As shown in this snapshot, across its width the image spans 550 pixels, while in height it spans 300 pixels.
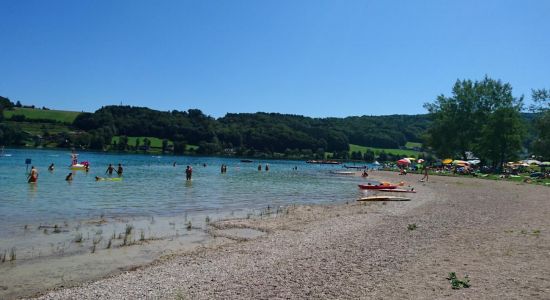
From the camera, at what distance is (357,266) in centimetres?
1000

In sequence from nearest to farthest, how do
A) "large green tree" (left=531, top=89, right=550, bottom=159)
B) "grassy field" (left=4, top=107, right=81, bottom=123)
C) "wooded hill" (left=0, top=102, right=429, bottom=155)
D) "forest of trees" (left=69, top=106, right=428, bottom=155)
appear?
"large green tree" (left=531, top=89, right=550, bottom=159) < "grassy field" (left=4, top=107, right=81, bottom=123) < "wooded hill" (left=0, top=102, right=429, bottom=155) < "forest of trees" (left=69, top=106, right=428, bottom=155)

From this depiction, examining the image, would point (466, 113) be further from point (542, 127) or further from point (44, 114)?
point (44, 114)

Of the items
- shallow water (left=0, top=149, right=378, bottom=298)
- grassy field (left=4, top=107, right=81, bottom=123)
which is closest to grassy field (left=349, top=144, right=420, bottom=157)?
grassy field (left=4, top=107, right=81, bottom=123)

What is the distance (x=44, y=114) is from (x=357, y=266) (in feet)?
573

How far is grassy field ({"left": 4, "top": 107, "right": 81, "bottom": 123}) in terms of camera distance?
154m

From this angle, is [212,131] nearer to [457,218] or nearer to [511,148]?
[511,148]

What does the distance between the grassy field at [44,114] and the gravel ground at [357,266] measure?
164 meters

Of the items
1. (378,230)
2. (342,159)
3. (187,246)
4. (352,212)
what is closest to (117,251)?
(187,246)

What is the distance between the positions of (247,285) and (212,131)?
177421 millimetres

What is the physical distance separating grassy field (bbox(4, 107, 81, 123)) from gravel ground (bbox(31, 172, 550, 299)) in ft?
537

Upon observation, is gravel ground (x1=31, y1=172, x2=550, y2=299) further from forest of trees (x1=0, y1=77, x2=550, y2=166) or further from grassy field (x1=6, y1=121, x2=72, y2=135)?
grassy field (x1=6, y1=121, x2=72, y2=135)

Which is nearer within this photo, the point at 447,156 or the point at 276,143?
the point at 447,156

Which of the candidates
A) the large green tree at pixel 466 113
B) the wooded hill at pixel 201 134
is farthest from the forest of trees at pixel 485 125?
the wooded hill at pixel 201 134

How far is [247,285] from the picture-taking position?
8.65m
